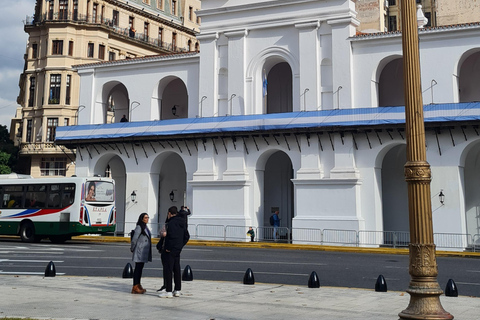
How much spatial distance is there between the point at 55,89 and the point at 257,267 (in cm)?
4004

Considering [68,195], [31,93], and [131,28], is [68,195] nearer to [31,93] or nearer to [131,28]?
[31,93]

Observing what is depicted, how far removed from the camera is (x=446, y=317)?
7367mm

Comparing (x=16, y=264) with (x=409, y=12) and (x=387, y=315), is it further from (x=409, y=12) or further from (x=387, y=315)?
(x=409, y=12)

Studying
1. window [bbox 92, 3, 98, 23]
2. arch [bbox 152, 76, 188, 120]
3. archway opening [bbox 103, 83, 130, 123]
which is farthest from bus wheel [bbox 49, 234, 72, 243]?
window [bbox 92, 3, 98, 23]

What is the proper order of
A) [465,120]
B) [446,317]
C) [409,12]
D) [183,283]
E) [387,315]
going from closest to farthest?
[446,317], [409,12], [387,315], [183,283], [465,120]

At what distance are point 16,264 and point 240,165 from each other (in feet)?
53.2

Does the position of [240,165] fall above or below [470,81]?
below

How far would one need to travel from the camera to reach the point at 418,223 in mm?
7645

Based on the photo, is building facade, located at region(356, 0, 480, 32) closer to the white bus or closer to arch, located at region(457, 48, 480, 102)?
arch, located at region(457, 48, 480, 102)

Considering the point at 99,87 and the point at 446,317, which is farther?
the point at 99,87

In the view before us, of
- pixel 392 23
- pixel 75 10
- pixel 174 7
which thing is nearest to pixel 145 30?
pixel 174 7

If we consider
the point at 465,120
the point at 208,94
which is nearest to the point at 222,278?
the point at 465,120

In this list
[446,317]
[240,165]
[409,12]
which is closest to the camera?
[446,317]

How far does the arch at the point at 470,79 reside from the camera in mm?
32656
